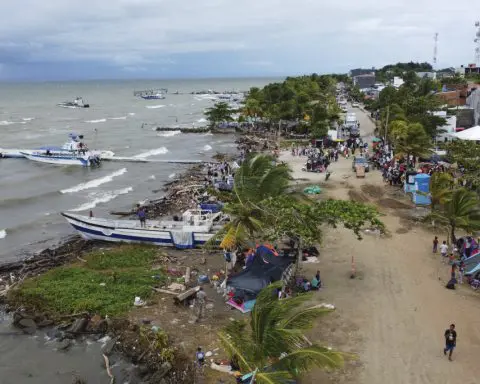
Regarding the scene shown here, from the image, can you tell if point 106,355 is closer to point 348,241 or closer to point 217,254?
point 217,254

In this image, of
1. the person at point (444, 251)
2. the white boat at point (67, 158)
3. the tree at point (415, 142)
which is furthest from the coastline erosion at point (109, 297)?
the white boat at point (67, 158)

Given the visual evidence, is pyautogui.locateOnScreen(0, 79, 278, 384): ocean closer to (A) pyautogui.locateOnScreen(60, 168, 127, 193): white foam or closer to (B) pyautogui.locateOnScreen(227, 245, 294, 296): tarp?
(A) pyautogui.locateOnScreen(60, 168, 127, 193): white foam

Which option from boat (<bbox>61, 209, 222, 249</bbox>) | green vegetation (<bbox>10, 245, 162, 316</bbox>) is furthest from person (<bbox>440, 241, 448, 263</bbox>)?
green vegetation (<bbox>10, 245, 162, 316</bbox>)

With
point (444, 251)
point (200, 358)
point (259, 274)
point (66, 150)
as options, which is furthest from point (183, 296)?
point (66, 150)

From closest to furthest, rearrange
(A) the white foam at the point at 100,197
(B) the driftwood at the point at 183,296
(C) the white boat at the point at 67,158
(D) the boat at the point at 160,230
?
1. (B) the driftwood at the point at 183,296
2. (D) the boat at the point at 160,230
3. (A) the white foam at the point at 100,197
4. (C) the white boat at the point at 67,158

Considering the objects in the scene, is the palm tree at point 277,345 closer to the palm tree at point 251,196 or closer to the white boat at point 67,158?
the palm tree at point 251,196

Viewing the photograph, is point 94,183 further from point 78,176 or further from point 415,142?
point 415,142
